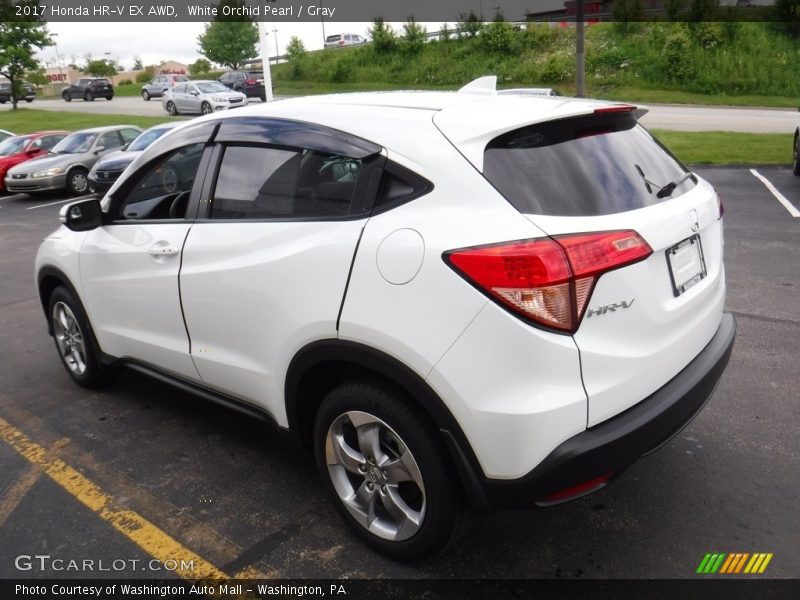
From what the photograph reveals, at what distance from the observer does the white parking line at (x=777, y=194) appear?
8.70 m

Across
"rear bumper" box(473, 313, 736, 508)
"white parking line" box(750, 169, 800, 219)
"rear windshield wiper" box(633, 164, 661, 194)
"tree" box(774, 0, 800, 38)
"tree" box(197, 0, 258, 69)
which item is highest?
"tree" box(197, 0, 258, 69)

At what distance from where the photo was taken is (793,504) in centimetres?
286

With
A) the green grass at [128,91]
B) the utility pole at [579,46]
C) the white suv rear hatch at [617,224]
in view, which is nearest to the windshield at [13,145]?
the utility pole at [579,46]

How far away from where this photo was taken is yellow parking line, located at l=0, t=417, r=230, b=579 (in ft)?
8.77

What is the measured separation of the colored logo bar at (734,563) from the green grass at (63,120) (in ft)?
88.8

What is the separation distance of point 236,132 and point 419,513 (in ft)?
6.25

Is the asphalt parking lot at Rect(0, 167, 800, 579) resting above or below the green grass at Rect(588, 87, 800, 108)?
below

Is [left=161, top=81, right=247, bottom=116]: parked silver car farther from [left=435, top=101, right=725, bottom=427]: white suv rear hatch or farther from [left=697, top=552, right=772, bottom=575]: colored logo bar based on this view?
[left=697, top=552, right=772, bottom=575]: colored logo bar

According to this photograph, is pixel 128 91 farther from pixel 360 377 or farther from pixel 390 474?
pixel 390 474

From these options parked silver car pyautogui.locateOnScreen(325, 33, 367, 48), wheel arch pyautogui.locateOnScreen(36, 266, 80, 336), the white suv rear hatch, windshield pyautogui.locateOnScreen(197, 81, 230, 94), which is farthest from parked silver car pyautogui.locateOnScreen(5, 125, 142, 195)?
parked silver car pyautogui.locateOnScreen(325, 33, 367, 48)

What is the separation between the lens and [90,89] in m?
46.1

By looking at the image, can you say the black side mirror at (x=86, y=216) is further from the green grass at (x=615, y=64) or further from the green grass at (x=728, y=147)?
the green grass at (x=615, y=64)

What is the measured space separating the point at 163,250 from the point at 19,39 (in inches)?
1378

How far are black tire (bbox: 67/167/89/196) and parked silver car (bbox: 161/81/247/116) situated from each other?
1296cm
